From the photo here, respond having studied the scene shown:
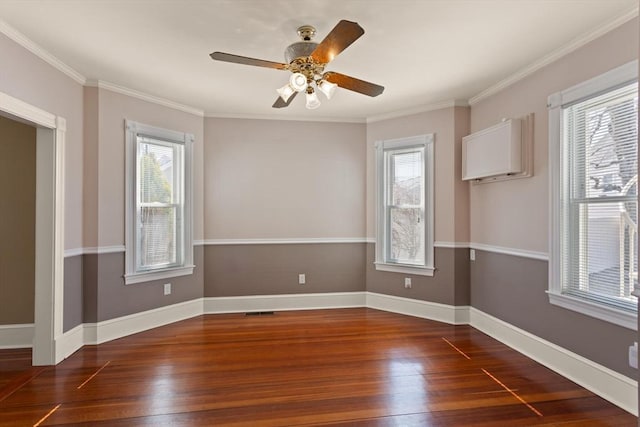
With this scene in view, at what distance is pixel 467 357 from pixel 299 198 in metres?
2.79

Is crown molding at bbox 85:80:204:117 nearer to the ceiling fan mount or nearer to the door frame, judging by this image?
the door frame

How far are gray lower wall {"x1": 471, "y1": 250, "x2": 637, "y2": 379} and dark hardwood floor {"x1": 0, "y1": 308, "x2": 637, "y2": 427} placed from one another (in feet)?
0.97

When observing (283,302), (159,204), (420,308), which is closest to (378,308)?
(420,308)

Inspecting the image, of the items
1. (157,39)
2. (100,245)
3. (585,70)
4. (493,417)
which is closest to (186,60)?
(157,39)

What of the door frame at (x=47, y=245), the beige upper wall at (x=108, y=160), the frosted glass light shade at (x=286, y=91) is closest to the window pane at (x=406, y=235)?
the frosted glass light shade at (x=286, y=91)

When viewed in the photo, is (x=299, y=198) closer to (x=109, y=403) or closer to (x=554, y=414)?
(x=109, y=403)

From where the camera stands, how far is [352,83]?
8.62 ft

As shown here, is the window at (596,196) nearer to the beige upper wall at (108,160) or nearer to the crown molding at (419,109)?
the crown molding at (419,109)

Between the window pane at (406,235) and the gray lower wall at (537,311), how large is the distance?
0.71 meters

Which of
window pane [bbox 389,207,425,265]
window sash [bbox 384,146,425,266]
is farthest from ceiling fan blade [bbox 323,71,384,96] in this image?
window pane [bbox 389,207,425,265]

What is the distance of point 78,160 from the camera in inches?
141

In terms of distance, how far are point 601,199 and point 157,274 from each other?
4306 millimetres

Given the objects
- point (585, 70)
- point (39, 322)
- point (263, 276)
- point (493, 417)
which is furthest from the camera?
point (263, 276)

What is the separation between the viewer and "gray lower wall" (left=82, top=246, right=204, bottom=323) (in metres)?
3.66
